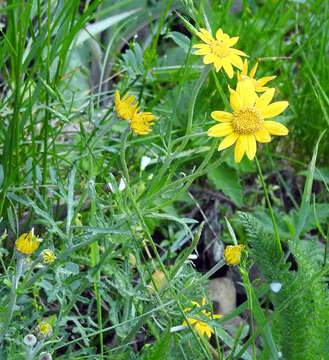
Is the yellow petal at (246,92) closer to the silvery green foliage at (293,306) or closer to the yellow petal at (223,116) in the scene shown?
the yellow petal at (223,116)

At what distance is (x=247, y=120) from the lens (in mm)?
937

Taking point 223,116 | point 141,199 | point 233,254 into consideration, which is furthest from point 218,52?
point 141,199

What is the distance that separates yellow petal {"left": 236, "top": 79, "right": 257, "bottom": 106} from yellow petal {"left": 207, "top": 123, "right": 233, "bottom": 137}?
5 cm

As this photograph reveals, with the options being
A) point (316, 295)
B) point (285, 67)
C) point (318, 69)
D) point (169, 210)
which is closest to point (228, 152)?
point (316, 295)

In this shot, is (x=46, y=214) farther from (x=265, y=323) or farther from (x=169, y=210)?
(x=169, y=210)

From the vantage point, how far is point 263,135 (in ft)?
3.12

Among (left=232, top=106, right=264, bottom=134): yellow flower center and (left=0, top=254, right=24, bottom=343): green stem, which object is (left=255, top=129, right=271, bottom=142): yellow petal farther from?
(left=0, top=254, right=24, bottom=343): green stem

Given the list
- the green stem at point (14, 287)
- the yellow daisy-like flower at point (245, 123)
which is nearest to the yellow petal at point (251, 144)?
the yellow daisy-like flower at point (245, 123)

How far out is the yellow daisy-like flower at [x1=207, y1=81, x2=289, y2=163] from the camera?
0.93 m

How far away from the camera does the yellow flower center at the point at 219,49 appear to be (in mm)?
972

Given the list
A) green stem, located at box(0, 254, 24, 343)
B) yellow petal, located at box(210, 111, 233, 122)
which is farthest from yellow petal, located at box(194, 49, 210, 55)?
green stem, located at box(0, 254, 24, 343)

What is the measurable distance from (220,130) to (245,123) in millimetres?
45

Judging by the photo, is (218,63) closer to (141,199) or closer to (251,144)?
(251,144)

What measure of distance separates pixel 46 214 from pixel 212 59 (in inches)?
17.0
